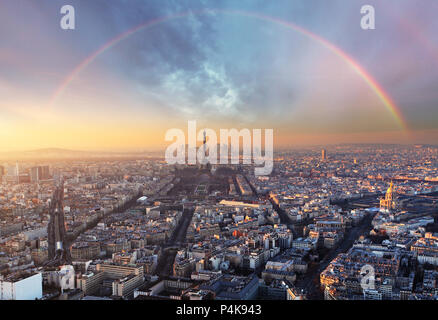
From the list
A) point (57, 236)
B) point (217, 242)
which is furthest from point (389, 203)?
point (57, 236)

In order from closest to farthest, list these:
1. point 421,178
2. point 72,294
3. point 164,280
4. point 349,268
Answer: point 72,294
point 164,280
point 349,268
point 421,178

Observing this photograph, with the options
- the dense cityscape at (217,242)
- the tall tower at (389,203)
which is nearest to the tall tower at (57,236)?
the dense cityscape at (217,242)

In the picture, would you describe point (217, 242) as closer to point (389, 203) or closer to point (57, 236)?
point (57, 236)

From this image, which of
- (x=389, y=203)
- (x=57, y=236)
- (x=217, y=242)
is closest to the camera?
(x=217, y=242)

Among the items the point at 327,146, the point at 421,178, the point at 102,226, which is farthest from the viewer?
the point at 327,146

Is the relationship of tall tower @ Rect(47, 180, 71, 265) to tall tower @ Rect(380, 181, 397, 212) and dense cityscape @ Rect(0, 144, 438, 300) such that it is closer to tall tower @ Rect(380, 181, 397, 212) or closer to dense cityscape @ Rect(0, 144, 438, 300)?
dense cityscape @ Rect(0, 144, 438, 300)

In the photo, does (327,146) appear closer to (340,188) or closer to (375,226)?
(340,188)

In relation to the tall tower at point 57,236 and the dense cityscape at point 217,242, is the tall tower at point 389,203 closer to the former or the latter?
the dense cityscape at point 217,242
